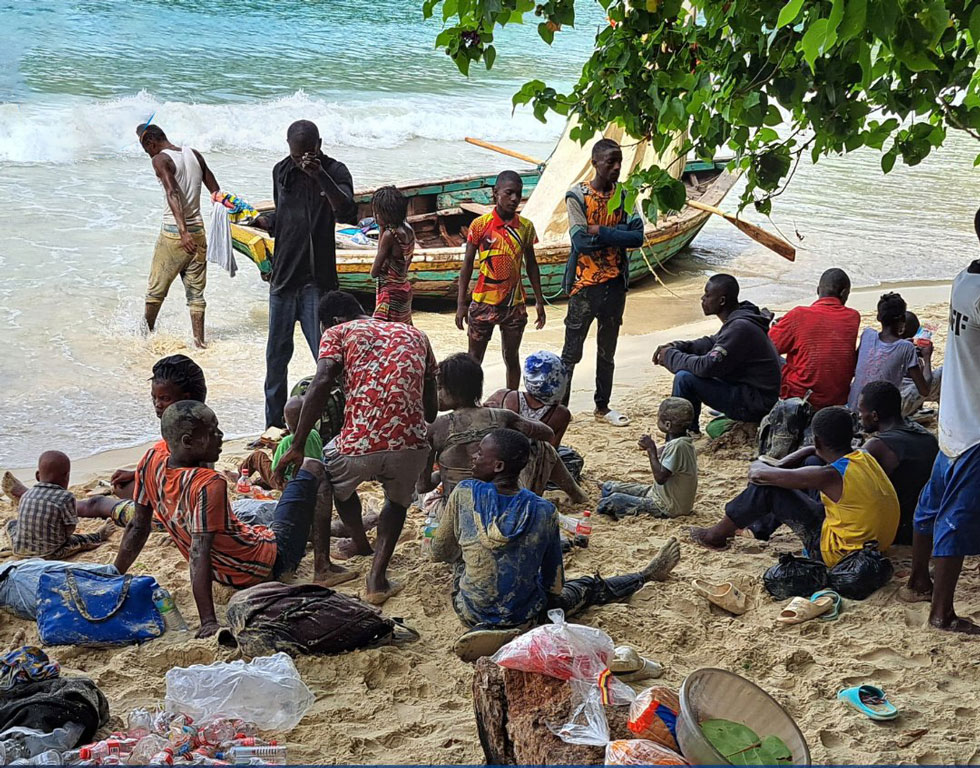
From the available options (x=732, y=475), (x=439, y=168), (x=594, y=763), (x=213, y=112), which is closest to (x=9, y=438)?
(x=732, y=475)

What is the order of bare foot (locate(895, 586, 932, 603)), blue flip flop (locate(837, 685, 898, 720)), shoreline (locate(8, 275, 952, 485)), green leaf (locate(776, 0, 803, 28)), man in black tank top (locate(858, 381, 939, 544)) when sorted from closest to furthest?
green leaf (locate(776, 0, 803, 28)), blue flip flop (locate(837, 685, 898, 720)), bare foot (locate(895, 586, 932, 603)), man in black tank top (locate(858, 381, 939, 544)), shoreline (locate(8, 275, 952, 485))

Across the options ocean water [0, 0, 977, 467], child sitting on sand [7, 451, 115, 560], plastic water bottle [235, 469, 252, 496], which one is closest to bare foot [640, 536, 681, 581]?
plastic water bottle [235, 469, 252, 496]

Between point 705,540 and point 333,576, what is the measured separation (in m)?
1.87

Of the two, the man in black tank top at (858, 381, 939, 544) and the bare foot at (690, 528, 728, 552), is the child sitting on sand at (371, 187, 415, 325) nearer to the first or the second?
the bare foot at (690, 528, 728, 552)

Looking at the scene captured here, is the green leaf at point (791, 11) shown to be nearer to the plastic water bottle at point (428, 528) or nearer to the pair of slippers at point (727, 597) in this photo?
the pair of slippers at point (727, 597)

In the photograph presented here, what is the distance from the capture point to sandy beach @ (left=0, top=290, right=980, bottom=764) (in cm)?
361

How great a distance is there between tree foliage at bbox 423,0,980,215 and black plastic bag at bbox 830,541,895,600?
1607mm

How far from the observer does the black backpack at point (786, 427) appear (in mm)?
6035

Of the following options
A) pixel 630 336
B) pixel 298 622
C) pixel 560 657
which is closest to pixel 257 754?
pixel 298 622

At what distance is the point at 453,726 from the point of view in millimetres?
3721

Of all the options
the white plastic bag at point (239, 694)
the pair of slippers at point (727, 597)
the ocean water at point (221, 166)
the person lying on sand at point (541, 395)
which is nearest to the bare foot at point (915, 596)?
the pair of slippers at point (727, 597)

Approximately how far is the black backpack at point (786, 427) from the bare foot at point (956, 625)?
5.92ft

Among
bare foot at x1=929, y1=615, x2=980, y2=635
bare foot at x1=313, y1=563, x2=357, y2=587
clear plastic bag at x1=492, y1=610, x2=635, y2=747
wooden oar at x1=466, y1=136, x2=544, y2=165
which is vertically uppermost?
wooden oar at x1=466, y1=136, x2=544, y2=165

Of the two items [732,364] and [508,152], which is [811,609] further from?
[508,152]
